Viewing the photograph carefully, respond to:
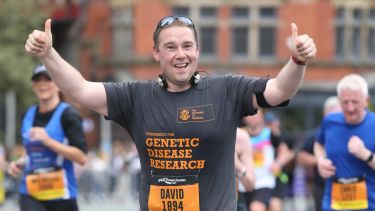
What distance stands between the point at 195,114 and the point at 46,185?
3.24 m

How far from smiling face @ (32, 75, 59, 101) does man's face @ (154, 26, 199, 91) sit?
10.3 ft

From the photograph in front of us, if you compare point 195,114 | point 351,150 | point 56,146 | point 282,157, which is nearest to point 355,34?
point 282,157

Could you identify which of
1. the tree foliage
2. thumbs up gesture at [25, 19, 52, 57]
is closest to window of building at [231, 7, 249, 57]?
the tree foliage

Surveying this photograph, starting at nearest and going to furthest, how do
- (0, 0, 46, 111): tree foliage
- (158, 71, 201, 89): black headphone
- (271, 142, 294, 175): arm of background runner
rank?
(158, 71, 201, 89): black headphone < (271, 142, 294, 175): arm of background runner < (0, 0, 46, 111): tree foliage

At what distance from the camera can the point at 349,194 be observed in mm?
8336

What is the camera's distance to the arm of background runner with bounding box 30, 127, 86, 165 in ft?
26.5

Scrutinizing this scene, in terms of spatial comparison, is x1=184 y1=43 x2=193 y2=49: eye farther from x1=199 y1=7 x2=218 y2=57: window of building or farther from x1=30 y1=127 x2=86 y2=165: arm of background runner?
x1=199 y1=7 x2=218 y2=57: window of building

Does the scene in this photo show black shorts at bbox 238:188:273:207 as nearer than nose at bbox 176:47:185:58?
No

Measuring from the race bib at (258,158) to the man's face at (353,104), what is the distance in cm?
363

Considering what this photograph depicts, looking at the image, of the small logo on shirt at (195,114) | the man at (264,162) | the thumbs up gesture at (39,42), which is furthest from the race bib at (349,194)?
the thumbs up gesture at (39,42)

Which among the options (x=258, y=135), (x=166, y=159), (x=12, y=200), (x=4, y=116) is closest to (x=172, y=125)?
(x=166, y=159)

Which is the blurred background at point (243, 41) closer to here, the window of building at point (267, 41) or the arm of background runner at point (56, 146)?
the window of building at point (267, 41)

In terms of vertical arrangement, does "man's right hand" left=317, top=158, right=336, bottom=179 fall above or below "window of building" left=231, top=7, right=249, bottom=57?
below

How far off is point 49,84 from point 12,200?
17529mm
